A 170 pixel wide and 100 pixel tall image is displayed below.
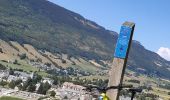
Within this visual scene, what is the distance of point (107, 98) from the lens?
8.36 meters

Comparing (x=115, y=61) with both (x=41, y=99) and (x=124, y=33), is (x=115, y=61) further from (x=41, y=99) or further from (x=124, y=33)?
(x=41, y=99)

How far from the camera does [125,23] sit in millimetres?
8695

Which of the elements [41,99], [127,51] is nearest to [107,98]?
[127,51]

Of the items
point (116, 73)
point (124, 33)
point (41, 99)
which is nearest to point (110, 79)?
point (116, 73)

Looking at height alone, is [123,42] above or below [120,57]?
above

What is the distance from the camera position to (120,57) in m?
8.51

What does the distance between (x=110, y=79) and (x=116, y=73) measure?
0.50 ft

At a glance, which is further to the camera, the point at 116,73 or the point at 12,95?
the point at 12,95

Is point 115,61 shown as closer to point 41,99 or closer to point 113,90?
point 113,90

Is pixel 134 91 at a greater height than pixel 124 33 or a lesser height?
lesser

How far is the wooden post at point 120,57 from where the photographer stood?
27.5ft

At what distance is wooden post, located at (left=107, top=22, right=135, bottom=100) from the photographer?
839cm

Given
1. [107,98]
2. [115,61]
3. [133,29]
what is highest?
[133,29]

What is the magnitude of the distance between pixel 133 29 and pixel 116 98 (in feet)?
4.00
